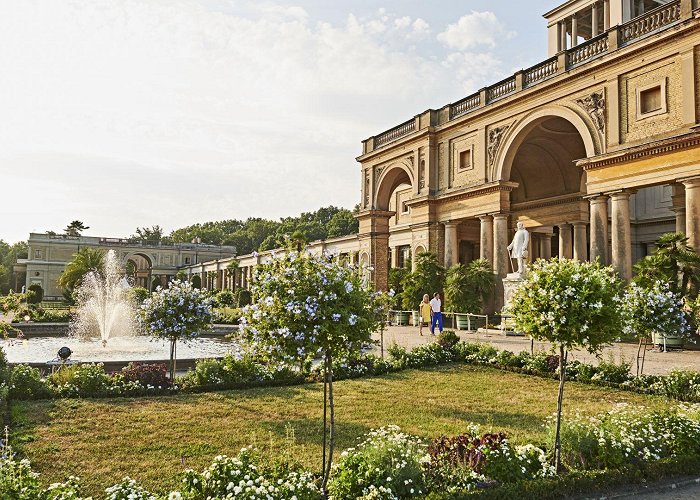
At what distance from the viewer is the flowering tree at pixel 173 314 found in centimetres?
1097

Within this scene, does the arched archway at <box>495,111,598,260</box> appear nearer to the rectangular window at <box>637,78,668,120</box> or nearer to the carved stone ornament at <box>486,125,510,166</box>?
the carved stone ornament at <box>486,125,510,166</box>

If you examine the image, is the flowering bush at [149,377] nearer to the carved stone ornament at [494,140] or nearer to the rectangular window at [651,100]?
the rectangular window at [651,100]

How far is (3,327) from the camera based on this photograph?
8.67 meters

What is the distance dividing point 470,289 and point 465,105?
948 cm

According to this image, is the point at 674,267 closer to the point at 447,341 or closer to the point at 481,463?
the point at 447,341

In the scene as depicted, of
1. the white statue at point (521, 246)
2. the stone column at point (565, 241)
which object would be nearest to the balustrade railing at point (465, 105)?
the stone column at point (565, 241)

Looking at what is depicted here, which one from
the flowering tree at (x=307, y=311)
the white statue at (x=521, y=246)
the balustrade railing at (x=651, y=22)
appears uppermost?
the balustrade railing at (x=651, y=22)

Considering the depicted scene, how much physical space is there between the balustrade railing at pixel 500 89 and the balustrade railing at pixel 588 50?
3064mm

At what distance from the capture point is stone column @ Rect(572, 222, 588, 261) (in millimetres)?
24781

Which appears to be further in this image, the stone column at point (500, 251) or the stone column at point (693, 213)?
the stone column at point (500, 251)

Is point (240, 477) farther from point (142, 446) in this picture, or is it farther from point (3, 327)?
point (3, 327)

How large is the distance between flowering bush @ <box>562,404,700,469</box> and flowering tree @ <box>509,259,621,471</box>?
0.95 feet

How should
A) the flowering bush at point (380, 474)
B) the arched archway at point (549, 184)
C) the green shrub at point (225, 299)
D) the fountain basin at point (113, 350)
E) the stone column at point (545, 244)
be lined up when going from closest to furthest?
the flowering bush at point (380, 474), the fountain basin at point (113, 350), the arched archway at point (549, 184), the stone column at point (545, 244), the green shrub at point (225, 299)

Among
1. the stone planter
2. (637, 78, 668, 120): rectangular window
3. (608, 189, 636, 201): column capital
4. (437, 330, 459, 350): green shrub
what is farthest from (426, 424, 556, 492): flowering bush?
the stone planter
